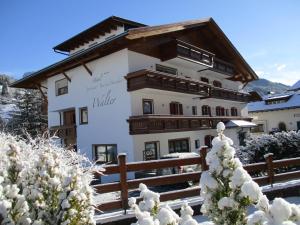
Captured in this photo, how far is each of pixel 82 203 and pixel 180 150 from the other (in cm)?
1976

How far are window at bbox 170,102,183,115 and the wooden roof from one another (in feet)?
12.8

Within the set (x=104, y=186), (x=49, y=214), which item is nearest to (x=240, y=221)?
(x=49, y=214)

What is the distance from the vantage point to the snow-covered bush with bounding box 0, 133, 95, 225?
3.37m

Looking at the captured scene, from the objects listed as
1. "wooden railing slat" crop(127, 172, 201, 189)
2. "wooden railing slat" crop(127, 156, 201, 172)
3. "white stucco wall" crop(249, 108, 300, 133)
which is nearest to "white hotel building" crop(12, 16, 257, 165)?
"wooden railing slat" crop(127, 156, 201, 172)

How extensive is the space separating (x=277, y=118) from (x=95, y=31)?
32.8 m

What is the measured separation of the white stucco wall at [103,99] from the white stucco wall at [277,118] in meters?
32.9

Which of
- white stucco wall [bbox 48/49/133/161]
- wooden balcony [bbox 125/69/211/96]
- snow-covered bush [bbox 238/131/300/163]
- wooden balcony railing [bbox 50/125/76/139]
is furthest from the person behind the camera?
wooden balcony railing [bbox 50/125/76/139]

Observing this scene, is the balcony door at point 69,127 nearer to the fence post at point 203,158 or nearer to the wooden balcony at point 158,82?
the wooden balcony at point 158,82

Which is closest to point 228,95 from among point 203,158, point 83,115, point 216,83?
point 216,83

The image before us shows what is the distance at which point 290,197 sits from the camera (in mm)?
9672

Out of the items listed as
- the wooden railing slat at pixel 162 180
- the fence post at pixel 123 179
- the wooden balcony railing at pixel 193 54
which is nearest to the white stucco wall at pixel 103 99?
the wooden balcony railing at pixel 193 54

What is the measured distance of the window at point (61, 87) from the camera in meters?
25.3

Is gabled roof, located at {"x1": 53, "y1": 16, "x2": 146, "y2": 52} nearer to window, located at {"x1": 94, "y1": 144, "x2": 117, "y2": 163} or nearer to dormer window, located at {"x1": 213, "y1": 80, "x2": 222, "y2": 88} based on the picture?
dormer window, located at {"x1": 213, "y1": 80, "x2": 222, "y2": 88}

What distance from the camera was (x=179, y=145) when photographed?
2309cm
